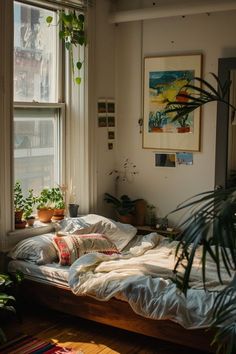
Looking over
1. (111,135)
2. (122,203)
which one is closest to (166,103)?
(111,135)

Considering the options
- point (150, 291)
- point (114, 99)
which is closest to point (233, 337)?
point (150, 291)

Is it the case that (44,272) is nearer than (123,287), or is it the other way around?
(123,287)

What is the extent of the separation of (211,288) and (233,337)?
121cm

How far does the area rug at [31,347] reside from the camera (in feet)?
11.3

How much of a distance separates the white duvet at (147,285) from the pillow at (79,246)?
0.57ft

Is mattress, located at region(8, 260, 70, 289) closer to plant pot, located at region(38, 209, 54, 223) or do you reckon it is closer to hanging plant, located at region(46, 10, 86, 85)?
plant pot, located at region(38, 209, 54, 223)

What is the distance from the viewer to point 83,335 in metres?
3.76

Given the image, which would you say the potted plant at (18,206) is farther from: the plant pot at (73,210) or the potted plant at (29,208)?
the plant pot at (73,210)

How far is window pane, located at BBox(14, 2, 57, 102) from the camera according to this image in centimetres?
436

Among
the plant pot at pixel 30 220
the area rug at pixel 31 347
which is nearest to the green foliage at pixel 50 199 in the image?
the plant pot at pixel 30 220

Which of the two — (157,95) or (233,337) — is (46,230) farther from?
(233,337)

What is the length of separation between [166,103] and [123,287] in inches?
79.8

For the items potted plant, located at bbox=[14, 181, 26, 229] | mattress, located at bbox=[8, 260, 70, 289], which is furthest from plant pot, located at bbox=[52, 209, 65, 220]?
mattress, located at bbox=[8, 260, 70, 289]

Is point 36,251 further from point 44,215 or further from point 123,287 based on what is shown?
point 123,287
